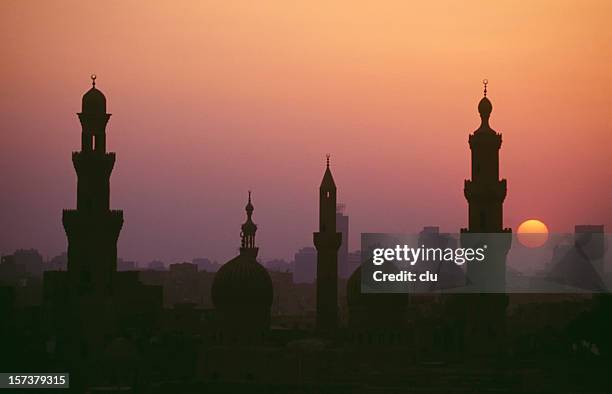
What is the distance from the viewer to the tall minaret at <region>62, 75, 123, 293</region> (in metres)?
70.3

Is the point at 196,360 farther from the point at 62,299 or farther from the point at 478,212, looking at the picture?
the point at 478,212

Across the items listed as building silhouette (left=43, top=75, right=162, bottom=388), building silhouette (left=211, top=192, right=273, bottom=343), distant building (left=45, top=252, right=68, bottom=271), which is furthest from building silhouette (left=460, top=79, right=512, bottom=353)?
distant building (left=45, top=252, right=68, bottom=271)

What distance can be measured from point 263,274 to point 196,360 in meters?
5.82

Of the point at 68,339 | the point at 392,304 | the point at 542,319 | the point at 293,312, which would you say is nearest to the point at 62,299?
the point at 68,339

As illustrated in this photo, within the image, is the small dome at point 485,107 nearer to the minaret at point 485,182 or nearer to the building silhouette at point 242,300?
the minaret at point 485,182

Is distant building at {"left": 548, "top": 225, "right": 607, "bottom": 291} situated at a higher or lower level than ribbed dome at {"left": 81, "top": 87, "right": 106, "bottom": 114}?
lower

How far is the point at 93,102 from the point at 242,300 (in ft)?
42.2

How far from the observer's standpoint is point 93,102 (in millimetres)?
69688

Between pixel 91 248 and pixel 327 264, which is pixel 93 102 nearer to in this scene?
pixel 91 248

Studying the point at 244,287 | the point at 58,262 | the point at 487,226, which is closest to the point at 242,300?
the point at 244,287

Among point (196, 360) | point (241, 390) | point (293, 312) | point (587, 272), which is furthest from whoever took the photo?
point (293, 312)

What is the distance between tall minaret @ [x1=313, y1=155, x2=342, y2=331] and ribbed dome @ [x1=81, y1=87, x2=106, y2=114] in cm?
1451

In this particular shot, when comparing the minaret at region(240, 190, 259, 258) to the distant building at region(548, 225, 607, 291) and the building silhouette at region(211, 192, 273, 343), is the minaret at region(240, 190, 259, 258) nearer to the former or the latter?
the building silhouette at region(211, 192, 273, 343)

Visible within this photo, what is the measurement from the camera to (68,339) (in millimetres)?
69062
